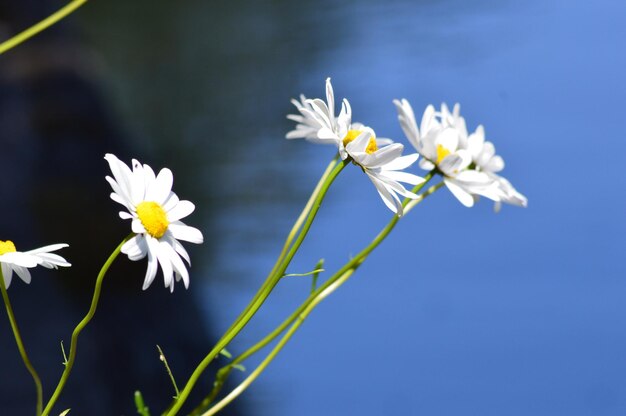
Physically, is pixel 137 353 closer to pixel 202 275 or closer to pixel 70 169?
pixel 202 275

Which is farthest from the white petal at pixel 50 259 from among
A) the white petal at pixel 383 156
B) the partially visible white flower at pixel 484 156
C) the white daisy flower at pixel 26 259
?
the partially visible white flower at pixel 484 156

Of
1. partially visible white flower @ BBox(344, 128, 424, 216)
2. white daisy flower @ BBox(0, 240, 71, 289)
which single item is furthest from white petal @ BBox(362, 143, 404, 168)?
white daisy flower @ BBox(0, 240, 71, 289)

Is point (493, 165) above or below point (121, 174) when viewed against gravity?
above

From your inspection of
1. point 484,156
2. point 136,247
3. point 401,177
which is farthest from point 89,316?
point 484,156

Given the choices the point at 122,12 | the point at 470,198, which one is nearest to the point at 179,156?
the point at 122,12

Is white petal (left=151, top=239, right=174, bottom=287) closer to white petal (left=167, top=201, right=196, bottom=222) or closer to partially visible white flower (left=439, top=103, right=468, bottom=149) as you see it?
white petal (left=167, top=201, right=196, bottom=222)

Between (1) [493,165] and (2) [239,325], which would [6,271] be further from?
(1) [493,165]
